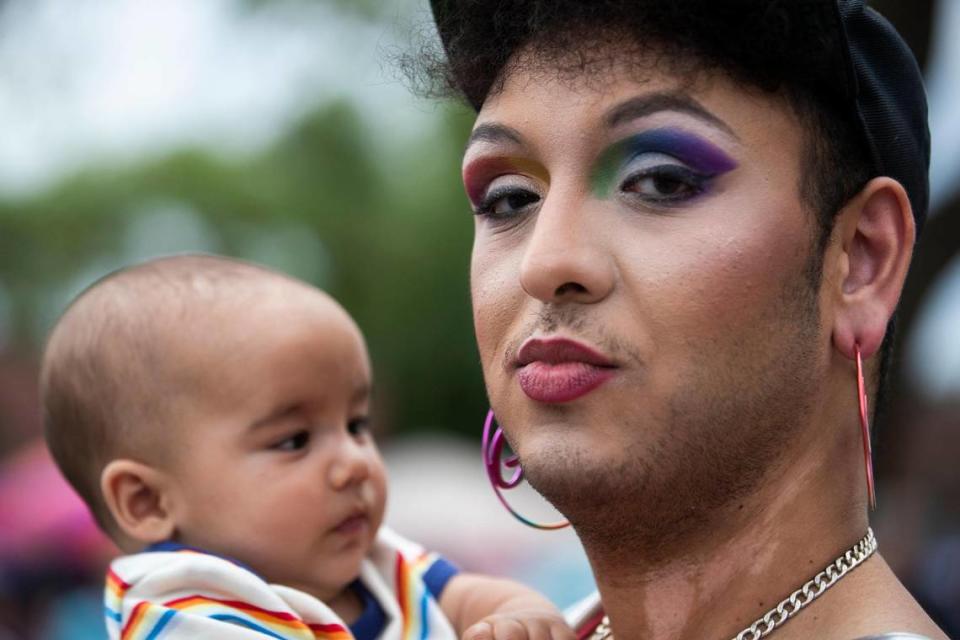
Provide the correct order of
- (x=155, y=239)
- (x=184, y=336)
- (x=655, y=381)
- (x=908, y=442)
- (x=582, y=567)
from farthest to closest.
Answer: (x=155, y=239) < (x=582, y=567) < (x=908, y=442) < (x=184, y=336) < (x=655, y=381)

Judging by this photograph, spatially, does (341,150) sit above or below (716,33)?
below

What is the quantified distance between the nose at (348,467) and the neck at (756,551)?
2.51 ft

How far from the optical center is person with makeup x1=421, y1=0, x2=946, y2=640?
2.06m

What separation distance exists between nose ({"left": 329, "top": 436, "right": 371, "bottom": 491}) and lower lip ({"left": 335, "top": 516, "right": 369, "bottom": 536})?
84 mm

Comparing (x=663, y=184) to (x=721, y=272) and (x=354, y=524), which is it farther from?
(x=354, y=524)

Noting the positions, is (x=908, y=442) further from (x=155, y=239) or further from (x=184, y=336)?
(x=155, y=239)

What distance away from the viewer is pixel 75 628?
7965 millimetres

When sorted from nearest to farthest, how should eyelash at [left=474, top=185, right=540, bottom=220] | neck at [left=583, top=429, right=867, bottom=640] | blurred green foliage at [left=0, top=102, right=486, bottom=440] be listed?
neck at [left=583, top=429, right=867, bottom=640], eyelash at [left=474, top=185, right=540, bottom=220], blurred green foliage at [left=0, top=102, right=486, bottom=440]

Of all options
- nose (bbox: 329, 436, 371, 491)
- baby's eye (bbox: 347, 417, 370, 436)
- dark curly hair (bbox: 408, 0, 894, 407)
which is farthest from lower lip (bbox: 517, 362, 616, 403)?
baby's eye (bbox: 347, 417, 370, 436)

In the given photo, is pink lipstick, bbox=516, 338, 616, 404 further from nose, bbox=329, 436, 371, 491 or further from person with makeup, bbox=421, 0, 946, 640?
nose, bbox=329, 436, 371, 491

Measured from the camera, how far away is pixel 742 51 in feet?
6.84

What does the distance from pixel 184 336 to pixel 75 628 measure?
5.75m

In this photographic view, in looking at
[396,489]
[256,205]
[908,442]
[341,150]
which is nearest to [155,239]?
[256,205]

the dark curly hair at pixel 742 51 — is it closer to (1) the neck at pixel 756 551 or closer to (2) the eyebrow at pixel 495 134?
(2) the eyebrow at pixel 495 134
